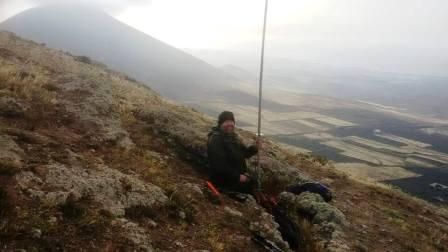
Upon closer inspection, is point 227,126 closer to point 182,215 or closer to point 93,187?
point 182,215

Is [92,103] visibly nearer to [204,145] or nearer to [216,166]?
[204,145]

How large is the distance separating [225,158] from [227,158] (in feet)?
0.63

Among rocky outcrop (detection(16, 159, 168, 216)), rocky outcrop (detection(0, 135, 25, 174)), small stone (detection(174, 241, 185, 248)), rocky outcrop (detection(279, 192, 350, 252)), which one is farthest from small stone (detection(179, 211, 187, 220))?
rocky outcrop (detection(279, 192, 350, 252))

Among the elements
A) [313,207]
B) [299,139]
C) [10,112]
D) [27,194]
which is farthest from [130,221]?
[299,139]

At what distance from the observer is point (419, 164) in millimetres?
166500

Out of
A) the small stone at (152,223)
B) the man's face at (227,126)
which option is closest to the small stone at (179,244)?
the small stone at (152,223)

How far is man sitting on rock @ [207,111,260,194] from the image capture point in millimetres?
12539

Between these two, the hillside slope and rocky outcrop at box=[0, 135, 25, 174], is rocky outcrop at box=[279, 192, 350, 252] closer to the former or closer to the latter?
the hillside slope

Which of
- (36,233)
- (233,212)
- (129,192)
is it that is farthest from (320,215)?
(36,233)

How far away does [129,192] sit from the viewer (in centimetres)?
1002

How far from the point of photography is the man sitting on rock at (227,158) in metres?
12.5

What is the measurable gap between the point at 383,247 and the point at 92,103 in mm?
11644

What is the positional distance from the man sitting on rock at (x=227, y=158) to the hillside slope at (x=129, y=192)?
744 mm

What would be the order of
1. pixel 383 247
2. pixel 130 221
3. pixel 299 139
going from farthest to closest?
pixel 299 139 → pixel 383 247 → pixel 130 221
